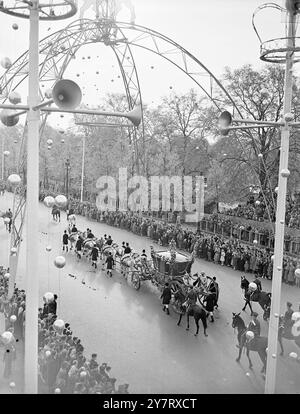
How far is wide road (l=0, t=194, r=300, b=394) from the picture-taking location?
8.30 metres

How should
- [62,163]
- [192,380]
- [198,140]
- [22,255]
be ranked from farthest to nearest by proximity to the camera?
[62,163]
[198,140]
[22,255]
[192,380]

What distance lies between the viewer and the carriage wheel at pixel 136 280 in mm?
13625

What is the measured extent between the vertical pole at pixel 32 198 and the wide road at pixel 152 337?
3016 mm

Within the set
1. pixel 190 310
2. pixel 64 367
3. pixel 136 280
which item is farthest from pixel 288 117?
pixel 136 280

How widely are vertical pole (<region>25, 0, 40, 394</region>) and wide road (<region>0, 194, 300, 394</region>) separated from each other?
302cm

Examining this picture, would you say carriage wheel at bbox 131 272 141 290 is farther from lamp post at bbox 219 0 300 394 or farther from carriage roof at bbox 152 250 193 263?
lamp post at bbox 219 0 300 394

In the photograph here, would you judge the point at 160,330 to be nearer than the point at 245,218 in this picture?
Yes

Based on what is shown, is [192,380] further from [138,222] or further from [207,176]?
[207,176]

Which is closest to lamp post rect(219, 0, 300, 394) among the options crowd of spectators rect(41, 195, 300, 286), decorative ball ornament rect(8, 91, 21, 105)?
decorative ball ornament rect(8, 91, 21, 105)

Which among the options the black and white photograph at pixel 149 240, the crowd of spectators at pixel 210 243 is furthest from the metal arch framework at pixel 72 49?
the crowd of spectators at pixel 210 243

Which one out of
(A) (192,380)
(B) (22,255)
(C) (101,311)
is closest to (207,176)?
(B) (22,255)

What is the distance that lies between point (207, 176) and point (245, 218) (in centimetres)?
300

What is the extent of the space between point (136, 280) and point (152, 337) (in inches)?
146

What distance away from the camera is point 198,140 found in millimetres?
25500
